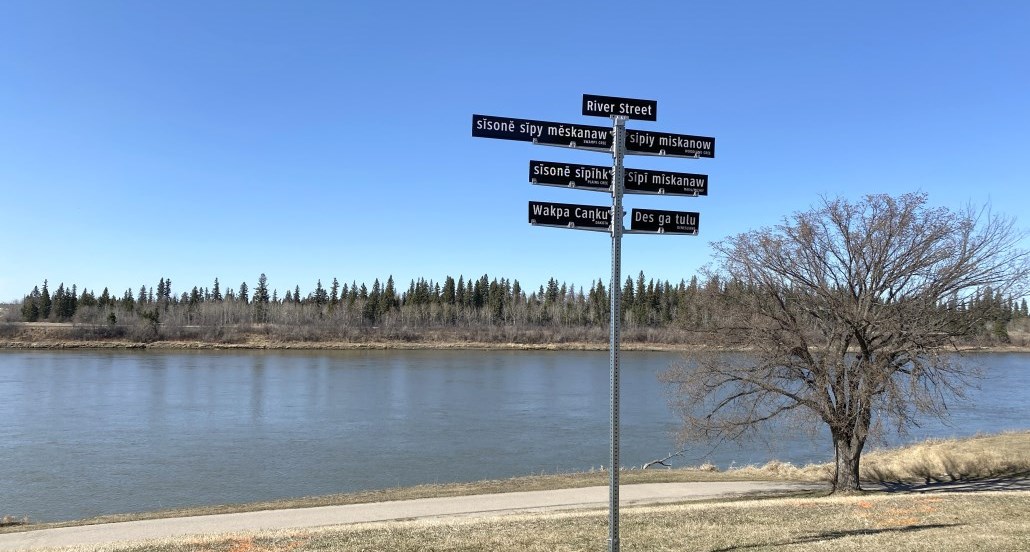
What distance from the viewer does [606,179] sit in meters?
6.95

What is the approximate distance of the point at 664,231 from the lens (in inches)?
277

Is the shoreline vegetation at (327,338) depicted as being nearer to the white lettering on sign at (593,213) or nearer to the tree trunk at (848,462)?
the tree trunk at (848,462)

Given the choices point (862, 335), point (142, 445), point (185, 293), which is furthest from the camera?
point (185, 293)

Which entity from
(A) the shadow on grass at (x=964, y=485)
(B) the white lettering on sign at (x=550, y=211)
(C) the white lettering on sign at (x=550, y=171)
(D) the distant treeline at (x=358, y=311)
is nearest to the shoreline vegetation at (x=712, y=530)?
(B) the white lettering on sign at (x=550, y=211)

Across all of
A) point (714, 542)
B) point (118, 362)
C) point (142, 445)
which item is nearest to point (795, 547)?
point (714, 542)

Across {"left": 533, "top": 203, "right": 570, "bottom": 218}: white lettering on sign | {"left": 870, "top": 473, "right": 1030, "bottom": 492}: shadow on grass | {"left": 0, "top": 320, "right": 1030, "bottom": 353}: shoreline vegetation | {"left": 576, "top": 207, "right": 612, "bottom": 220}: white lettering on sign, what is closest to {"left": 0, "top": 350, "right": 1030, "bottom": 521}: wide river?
{"left": 870, "top": 473, "right": 1030, "bottom": 492}: shadow on grass

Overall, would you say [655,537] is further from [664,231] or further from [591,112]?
[591,112]

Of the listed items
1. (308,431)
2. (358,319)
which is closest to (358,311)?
(358,319)

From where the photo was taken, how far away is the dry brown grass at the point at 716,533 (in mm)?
8297

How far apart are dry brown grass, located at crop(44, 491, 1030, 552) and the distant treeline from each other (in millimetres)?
104725

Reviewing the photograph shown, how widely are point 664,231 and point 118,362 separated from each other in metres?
83.2

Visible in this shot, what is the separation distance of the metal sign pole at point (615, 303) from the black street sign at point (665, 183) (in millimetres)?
144

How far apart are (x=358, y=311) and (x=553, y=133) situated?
140 meters

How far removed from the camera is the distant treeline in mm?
116375
